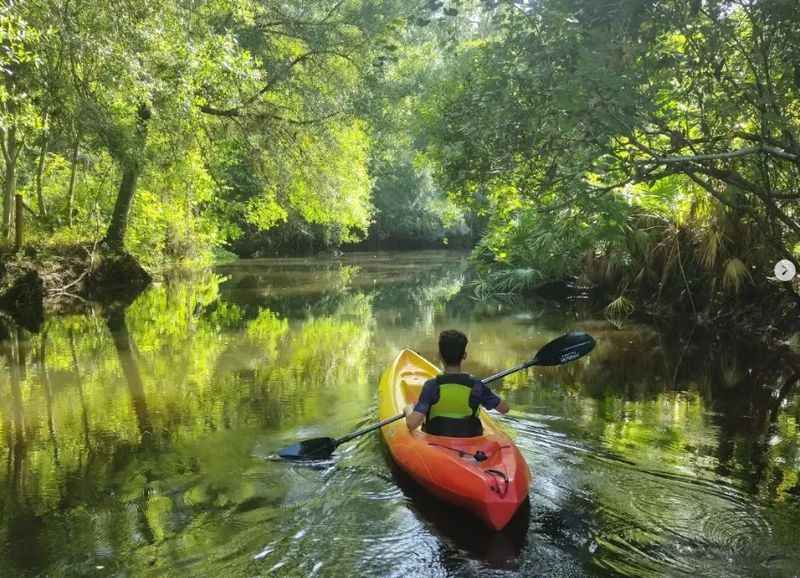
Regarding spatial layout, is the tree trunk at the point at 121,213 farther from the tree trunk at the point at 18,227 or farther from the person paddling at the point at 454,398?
the person paddling at the point at 454,398

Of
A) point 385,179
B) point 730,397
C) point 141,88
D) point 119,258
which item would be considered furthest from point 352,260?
point 730,397

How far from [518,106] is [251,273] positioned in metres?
20.5

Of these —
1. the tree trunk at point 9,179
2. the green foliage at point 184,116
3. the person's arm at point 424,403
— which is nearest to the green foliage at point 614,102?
the person's arm at point 424,403

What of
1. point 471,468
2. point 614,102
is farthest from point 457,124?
point 471,468

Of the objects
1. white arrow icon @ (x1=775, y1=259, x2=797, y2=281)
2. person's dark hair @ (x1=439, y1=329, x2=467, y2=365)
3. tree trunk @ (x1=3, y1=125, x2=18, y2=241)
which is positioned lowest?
person's dark hair @ (x1=439, y1=329, x2=467, y2=365)

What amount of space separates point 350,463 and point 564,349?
2.16 meters

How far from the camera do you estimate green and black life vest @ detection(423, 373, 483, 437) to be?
4887mm

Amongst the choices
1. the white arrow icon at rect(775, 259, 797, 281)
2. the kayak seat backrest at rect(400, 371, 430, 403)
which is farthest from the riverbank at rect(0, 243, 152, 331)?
the white arrow icon at rect(775, 259, 797, 281)

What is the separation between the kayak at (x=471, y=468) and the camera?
13.8 feet

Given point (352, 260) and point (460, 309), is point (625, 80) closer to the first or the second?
point (460, 309)

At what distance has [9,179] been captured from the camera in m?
14.5

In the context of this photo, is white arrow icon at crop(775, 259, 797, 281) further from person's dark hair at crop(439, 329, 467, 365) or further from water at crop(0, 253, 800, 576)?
person's dark hair at crop(439, 329, 467, 365)

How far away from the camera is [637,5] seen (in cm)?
461

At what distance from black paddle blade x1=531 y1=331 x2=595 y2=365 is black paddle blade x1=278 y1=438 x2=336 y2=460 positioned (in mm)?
1984
